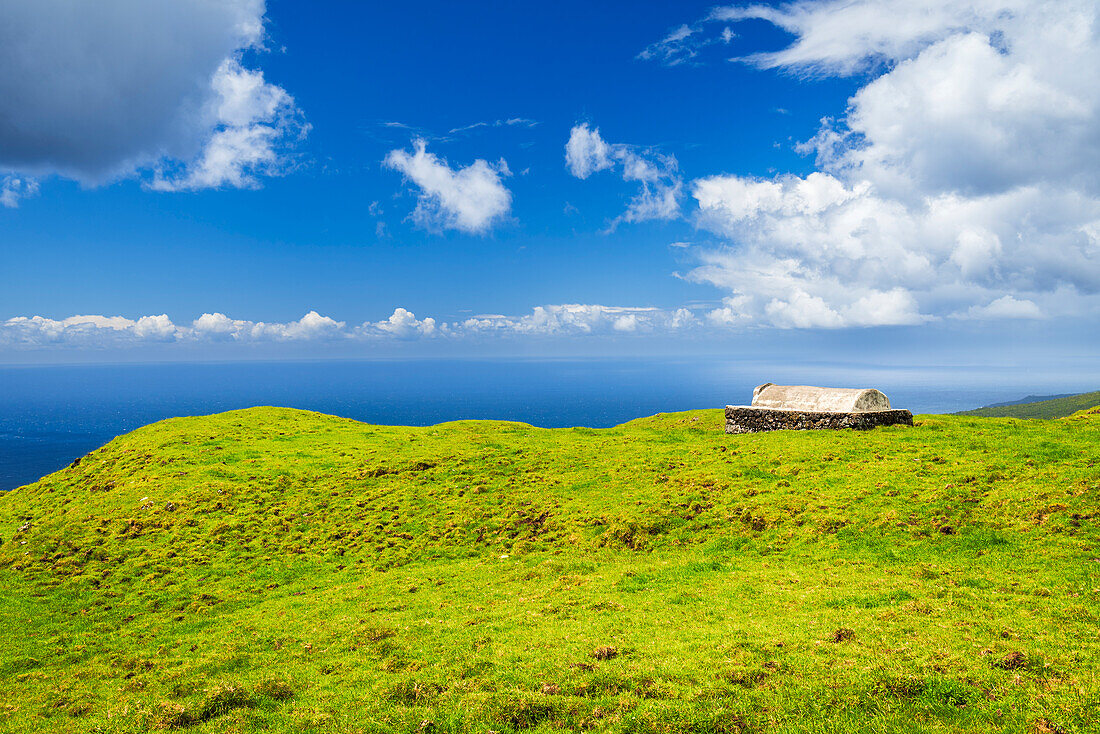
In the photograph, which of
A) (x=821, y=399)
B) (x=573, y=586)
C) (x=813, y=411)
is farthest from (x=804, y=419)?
(x=573, y=586)

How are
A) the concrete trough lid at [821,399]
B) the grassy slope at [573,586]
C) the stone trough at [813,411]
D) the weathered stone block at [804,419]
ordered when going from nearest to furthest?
the grassy slope at [573,586]
the weathered stone block at [804,419]
the stone trough at [813,411]
the concrete trough lid at [821,399]

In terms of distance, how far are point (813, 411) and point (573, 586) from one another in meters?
27.6

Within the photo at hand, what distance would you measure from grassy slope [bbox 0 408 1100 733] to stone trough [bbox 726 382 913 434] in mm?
3025

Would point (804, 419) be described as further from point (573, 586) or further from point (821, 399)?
point (573, 586)

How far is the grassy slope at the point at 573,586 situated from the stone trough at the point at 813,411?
9.92ft

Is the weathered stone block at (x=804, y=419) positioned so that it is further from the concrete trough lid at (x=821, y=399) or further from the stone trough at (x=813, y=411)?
the concrete trough lid at (x=821, y=399)

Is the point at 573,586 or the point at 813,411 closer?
the point at 573,586

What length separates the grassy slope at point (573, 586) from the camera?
1059cm

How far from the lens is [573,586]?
60.9 feet

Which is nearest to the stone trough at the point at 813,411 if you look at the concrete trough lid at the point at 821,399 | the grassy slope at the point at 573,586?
the concrete trough lid at the point at 821,399

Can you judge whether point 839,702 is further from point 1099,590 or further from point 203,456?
point 203,456

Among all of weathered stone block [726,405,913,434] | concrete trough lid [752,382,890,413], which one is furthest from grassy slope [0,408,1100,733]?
concrete trough lid [752,382,890,413]

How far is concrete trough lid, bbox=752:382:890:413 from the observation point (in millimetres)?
37125

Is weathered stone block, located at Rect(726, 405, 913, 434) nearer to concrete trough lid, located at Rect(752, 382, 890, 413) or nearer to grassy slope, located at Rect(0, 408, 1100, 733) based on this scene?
concrete trough lid, located at Rect(752, 382, 890, 413)
